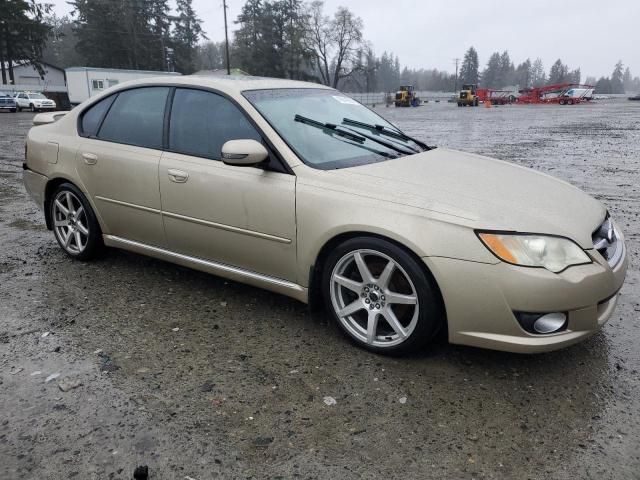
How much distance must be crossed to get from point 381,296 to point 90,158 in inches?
107

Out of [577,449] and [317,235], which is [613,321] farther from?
[317,235]

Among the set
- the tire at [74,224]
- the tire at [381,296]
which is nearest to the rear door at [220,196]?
the tire at [381,296]

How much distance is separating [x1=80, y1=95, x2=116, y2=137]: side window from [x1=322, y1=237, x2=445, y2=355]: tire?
2533 millimetres

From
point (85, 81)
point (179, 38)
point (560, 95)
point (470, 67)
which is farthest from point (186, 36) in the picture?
point (470, 67)

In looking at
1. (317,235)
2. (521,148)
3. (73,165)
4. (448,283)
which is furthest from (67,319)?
(521,148)

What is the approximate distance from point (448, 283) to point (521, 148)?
11816mm

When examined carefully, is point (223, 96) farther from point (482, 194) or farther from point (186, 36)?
point (186, 36)

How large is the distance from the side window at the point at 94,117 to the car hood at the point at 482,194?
233 cm

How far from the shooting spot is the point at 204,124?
3.74 meters

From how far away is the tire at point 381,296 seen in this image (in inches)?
112

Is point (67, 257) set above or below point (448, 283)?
below

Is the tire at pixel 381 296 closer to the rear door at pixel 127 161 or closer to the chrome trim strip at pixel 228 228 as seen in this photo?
the chrome trim strip at pixel 228 228

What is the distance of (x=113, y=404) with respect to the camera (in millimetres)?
2641

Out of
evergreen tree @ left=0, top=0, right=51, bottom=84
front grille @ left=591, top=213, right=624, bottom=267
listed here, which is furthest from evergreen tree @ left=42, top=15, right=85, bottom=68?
front grille @ left=591, top=213, right=624, bottom=267
